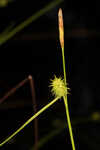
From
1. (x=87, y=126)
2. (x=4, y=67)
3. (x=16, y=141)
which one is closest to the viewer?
(x=16, y=141)

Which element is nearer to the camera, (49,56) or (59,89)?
(59,89)

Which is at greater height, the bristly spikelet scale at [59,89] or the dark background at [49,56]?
the dark background at [49,56]

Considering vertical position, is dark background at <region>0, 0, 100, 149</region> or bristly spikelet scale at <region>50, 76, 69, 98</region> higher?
dark background at <region>0, 0, 100, 149</region>

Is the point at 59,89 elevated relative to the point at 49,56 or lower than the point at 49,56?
lower

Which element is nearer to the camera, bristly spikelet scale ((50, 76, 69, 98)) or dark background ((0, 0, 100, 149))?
bristly spikelet scale ((50, 76, 69, 98))

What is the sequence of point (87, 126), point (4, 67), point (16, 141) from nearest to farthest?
point (16, 141) < point (87, 126) < point (4, 67)

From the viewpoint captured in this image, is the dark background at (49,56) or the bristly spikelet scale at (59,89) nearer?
the bristly spikelet scale at (59,89)

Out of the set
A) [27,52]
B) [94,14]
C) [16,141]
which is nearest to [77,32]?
[94,14]

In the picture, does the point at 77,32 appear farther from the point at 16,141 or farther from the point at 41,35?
the point at 16,141
